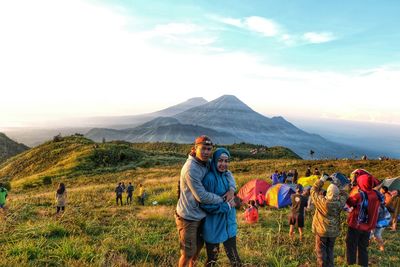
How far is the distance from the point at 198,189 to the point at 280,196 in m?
12.4

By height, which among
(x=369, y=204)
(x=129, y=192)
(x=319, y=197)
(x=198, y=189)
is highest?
(x=198, y=189)

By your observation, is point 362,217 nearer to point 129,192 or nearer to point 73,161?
point 129,192

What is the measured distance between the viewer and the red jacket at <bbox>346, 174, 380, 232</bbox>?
6.77 meters

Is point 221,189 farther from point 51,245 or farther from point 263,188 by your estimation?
point 263,188

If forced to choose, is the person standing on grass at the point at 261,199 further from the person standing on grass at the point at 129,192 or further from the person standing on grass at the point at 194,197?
the person standing on grass at the point at 194,197

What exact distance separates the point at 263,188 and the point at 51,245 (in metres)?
12.8

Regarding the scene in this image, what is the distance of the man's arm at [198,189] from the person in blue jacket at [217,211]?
0.13m

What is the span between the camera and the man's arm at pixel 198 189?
4.64m

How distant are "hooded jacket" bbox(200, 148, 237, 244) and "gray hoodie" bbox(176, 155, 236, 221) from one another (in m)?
→ 0.09

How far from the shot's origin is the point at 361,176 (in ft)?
22.8

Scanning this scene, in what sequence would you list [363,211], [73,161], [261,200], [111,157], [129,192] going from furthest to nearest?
[111,157]
[73,161]
[129,192]
[261,200]
[363,211]

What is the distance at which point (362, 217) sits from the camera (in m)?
6.80

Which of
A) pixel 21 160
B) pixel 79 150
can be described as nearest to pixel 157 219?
pixel 79 150

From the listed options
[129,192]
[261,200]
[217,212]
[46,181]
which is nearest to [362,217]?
[217,212]
